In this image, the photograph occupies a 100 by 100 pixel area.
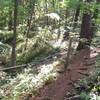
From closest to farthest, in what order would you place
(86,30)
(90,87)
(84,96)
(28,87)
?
(84,96) < (90,87) < (28,87) < (86,30)

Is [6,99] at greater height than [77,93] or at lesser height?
lesser

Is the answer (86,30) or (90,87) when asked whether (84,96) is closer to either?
(90,87)

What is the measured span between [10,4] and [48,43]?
422 centimetres

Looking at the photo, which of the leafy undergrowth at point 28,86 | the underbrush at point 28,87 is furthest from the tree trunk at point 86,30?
the underbrush at point 28,87

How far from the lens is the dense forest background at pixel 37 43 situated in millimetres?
9695

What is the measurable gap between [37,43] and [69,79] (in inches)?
324

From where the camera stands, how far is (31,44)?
17516mm

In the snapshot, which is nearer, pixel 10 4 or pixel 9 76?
pixel 9 76

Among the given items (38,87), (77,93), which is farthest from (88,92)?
(38,87)

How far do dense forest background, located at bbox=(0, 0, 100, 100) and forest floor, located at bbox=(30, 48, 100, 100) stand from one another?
298 mm

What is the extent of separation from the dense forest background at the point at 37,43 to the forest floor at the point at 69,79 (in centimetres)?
30

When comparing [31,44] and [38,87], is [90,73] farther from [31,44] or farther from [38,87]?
[31,44]

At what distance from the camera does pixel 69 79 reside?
9203 mm

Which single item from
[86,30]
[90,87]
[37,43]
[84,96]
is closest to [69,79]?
[90,87]
